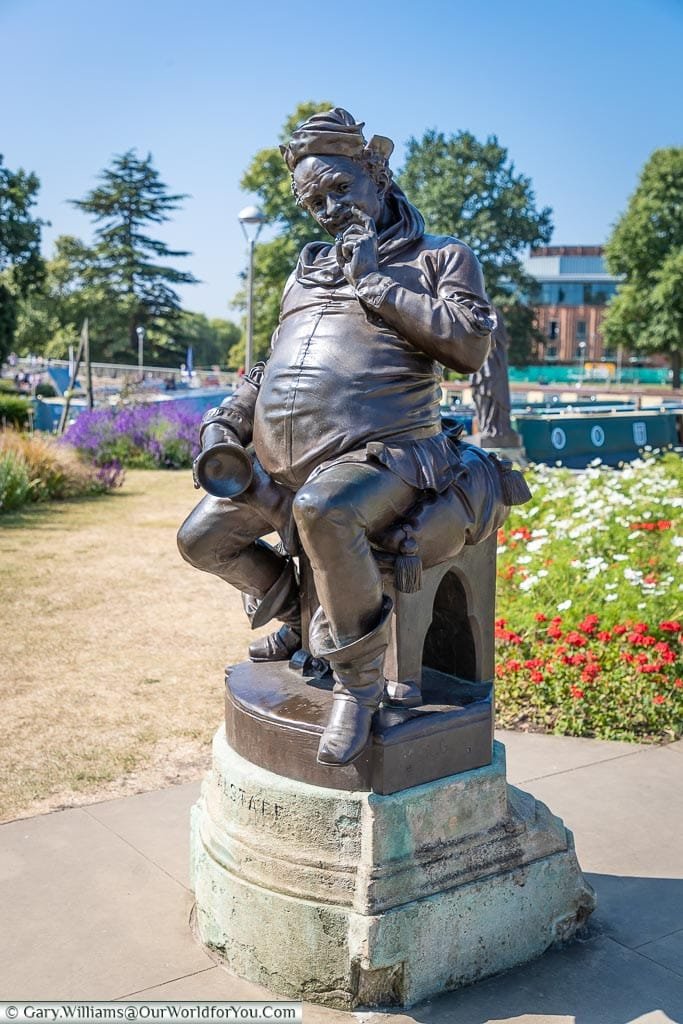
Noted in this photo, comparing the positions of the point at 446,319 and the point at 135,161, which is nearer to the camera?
the point at 446,319

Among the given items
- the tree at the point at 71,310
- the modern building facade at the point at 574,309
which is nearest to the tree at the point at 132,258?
the tree at the point at 71,310

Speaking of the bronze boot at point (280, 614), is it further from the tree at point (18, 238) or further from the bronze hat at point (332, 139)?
the tree at point (18, 238)

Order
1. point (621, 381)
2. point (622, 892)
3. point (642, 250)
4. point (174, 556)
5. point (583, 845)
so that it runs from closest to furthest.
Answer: point (622, 892) → point (583, 845) → point (174, 556) → point (642, 250) → point (621, 381)

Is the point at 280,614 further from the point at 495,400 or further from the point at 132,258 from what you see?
the point at 132,258

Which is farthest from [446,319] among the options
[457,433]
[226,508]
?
[226,508]

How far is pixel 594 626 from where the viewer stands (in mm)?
5754

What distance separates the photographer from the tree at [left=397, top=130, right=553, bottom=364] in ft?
144

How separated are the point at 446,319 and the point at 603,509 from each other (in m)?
5.57

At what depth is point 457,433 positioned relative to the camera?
11.2 ft

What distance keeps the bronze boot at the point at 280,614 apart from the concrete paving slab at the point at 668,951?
1486 millimetres

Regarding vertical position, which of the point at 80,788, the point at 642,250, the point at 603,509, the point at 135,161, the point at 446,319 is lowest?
the point at 80,788

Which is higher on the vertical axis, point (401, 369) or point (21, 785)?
point (401, 369)

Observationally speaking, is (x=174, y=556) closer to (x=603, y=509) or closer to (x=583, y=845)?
(x=603, y=509)

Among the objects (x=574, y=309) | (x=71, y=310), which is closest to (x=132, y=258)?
(x=71, y=310)
